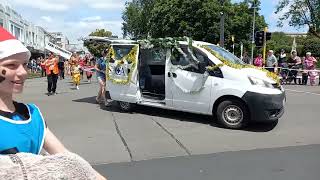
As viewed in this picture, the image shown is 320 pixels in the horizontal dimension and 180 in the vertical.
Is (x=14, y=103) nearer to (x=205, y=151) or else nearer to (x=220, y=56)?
(x=205, y=151)

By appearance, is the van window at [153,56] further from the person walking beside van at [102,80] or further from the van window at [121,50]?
the person walking beside van at [102,80]

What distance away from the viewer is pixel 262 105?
10.2m

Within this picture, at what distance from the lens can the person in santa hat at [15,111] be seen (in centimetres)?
199

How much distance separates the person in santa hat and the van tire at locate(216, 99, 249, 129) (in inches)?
336

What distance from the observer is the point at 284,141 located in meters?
9.26

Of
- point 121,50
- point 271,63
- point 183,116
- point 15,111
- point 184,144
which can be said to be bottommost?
point 184,144

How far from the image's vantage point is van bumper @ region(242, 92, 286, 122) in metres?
10.2

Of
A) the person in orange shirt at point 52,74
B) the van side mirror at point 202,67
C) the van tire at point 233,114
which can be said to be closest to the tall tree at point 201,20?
the person in orange shirt at point 52,74

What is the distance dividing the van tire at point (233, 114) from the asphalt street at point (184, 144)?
189mm

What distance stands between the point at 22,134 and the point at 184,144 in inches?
274

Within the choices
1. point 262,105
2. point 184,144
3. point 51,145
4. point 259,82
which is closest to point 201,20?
point 259,82

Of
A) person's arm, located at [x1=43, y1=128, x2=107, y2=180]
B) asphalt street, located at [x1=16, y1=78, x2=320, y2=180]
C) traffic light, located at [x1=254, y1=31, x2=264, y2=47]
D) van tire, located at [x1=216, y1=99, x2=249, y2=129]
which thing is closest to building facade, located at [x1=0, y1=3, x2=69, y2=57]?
traffic light, located at [x1=254, y1=31, x2=264, y2=47]

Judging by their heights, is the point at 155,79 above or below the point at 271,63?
below

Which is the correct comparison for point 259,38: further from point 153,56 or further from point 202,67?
point 202,67
